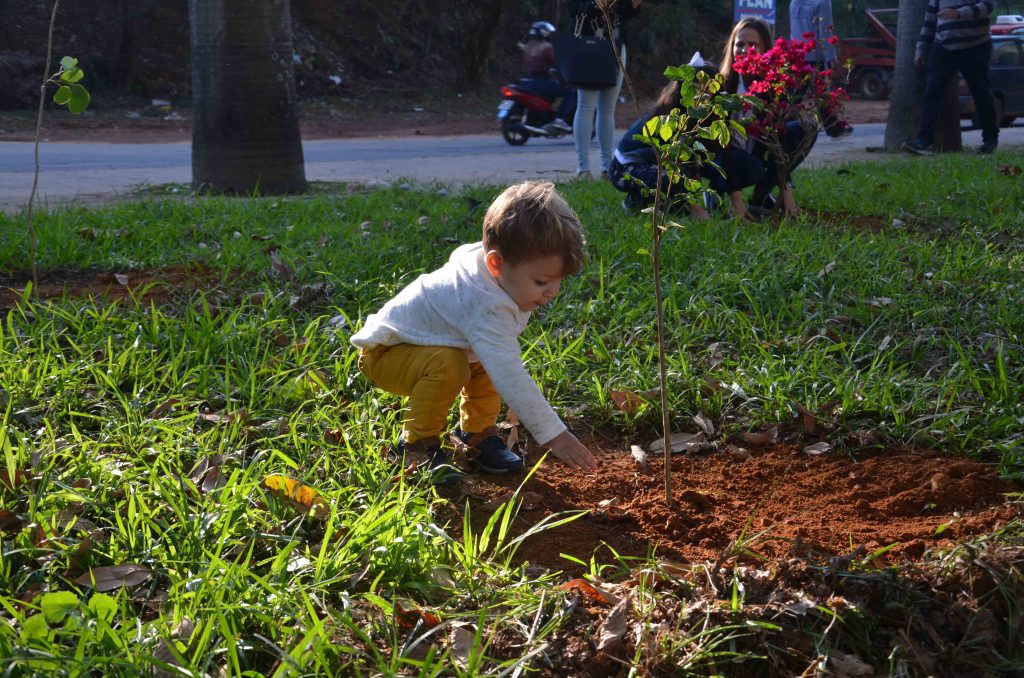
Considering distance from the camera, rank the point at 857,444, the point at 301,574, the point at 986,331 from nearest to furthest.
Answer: the point at 301,574
the point at 857,444
the point at 986,331

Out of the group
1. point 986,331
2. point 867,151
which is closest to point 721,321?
point 986,331

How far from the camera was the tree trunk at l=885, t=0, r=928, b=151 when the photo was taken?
37.4 ft

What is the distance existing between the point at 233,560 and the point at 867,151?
36.2 feet

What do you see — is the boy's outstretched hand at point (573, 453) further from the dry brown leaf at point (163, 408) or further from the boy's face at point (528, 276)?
the dry brown leaf at point (163, 408)

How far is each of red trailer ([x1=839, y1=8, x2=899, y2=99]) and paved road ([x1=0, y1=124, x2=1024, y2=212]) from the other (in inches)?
400

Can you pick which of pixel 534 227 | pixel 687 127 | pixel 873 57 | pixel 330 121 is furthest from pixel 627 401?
pixel 873 57

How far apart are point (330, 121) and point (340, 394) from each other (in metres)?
15.9

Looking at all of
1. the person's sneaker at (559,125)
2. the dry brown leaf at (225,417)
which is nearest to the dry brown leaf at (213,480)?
the dry brown leaf at (225,417)

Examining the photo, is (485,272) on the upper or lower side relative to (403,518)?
upper

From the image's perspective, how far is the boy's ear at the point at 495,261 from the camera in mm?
2688

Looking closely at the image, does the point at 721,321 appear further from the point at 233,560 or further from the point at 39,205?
the point at 39,205

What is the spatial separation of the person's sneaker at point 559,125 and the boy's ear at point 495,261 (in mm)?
12272

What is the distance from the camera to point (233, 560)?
2264 millimetres

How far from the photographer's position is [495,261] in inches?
106
